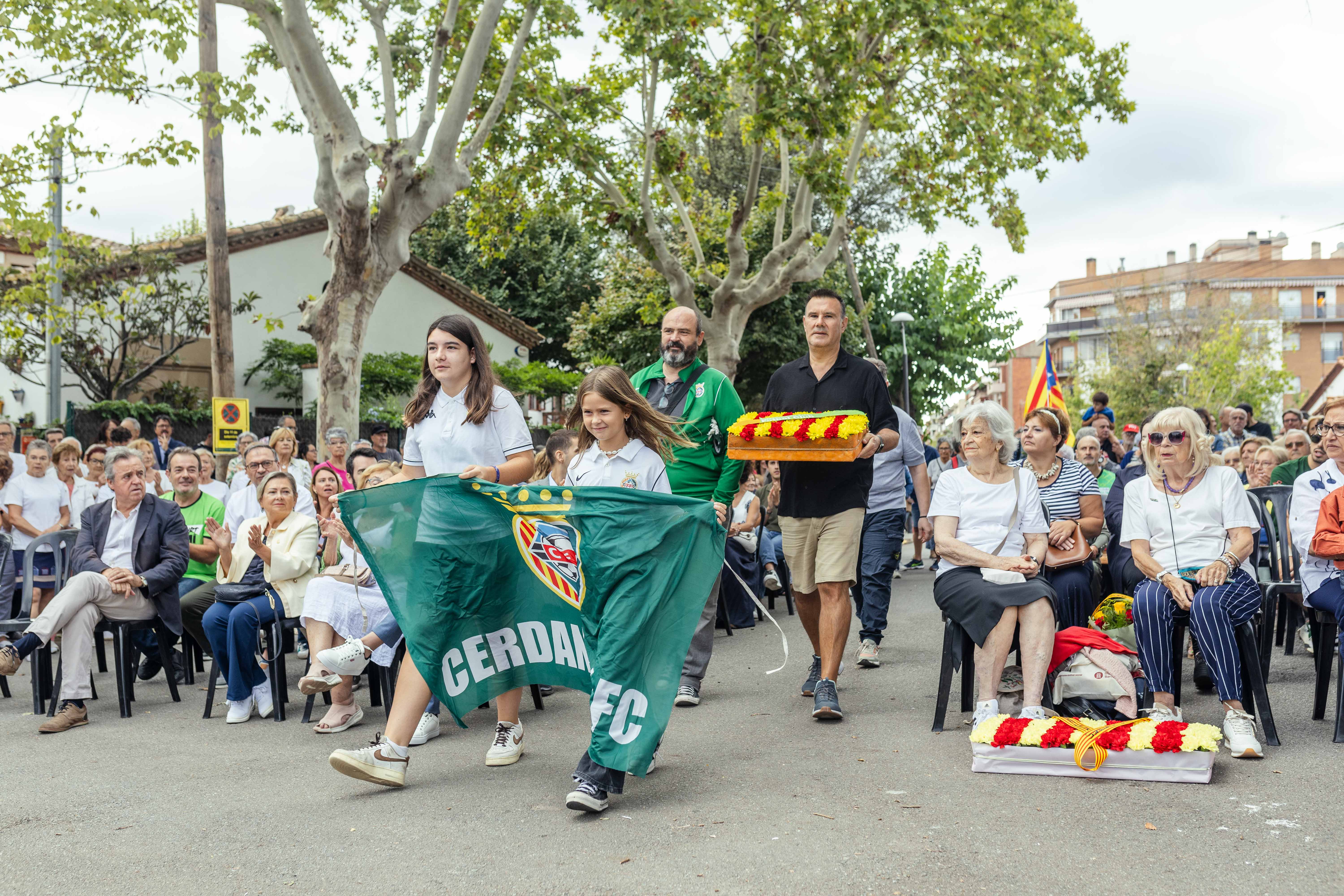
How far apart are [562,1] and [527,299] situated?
78.4 ft

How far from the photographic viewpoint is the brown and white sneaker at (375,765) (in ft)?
15.1

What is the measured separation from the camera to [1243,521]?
5539 millimetres

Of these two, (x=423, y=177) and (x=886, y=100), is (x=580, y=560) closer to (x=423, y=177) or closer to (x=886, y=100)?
(x=423, y=177)

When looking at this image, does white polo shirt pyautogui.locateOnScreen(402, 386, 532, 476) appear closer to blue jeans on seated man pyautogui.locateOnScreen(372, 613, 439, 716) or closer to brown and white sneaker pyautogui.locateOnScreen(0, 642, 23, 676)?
blue jeans on seated man pyautogui.locateOnScreen(372, 613, 439, 716)

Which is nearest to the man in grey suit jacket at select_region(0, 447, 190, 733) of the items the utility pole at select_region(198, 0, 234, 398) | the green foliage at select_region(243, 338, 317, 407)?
the utility pole at select_region(198, 0, 234, 398)

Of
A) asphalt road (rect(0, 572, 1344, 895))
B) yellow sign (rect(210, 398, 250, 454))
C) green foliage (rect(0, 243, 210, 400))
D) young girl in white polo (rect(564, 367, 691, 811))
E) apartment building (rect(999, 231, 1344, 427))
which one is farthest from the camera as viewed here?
apartment building (rect(999, 231, 1344, 427))

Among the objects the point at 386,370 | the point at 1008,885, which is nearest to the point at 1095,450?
the point at 1008,885

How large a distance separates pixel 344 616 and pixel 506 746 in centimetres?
158

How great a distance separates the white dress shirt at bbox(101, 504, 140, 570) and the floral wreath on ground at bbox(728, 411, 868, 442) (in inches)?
151

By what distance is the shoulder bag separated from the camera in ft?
18.3

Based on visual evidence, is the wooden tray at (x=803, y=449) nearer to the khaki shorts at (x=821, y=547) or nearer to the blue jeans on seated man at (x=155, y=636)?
the khaki shorts at (x=821, y=547)

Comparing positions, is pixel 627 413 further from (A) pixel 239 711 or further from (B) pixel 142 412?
(B) pixel 142 412

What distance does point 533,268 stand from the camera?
38.7 metres

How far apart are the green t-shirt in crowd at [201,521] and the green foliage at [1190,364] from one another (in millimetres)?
49769
